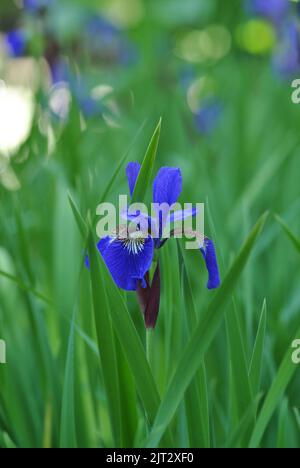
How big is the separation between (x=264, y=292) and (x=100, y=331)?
1.94 ft

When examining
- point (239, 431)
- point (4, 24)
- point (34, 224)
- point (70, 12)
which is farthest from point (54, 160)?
point (4, 24)

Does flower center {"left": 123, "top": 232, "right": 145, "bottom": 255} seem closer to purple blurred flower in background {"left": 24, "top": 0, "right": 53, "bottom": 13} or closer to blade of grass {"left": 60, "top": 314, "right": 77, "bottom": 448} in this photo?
blade of grass {"left": 60, "top": 314, "right": 77, "bottom": 448}

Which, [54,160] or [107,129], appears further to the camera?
[107,129]

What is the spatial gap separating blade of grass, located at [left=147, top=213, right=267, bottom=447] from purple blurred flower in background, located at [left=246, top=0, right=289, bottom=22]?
2485mm

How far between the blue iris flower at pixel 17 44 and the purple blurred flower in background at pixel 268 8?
123cm

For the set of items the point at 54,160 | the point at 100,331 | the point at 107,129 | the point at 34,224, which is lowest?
the point at 100,331

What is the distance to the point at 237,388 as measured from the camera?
0.73 metres

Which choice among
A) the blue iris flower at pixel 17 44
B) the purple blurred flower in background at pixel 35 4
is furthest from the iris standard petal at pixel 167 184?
the blue iris flower at pixel 17 44

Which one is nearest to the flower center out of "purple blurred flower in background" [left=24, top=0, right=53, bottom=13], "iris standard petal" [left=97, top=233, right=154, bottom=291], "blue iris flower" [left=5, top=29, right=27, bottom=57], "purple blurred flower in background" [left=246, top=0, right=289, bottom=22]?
"iris standard petal" [left=97, top=233, right=154, bottom=291]

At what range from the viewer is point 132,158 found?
1.80 metres

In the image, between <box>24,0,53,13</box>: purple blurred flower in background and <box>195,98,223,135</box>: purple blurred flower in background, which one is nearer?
<box>24,0,53,13</box>: purple blurred flower in background

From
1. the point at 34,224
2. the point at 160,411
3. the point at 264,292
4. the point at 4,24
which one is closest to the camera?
the point at 160,411

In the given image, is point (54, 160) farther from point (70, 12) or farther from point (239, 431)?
point (70, 12)

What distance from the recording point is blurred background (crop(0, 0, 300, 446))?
0.97 metres
